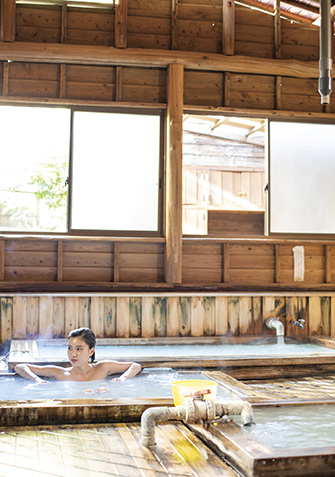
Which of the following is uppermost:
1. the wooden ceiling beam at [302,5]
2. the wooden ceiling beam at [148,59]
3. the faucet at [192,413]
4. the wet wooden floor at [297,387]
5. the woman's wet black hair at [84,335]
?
the wooden ceiling beam at [302,5]

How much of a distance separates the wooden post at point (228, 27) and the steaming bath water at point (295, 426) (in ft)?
14.8

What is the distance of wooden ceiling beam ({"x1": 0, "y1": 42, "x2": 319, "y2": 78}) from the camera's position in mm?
5895

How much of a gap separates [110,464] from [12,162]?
4.54 meters

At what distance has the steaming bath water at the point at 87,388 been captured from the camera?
3.95 metres

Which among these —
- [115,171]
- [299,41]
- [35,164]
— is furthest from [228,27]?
[35,164]

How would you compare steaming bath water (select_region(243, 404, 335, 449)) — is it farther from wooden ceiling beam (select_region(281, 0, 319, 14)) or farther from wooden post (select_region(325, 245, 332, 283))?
wooden ceiling beam (select_region(281, 0, 319, 14))

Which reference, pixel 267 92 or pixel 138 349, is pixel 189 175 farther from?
pixel 138 349

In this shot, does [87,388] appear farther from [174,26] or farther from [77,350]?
[174,26]

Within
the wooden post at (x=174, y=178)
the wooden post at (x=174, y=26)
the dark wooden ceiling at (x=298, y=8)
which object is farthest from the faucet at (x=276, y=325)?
the dark wooden ceiling at (x=298, y=8)

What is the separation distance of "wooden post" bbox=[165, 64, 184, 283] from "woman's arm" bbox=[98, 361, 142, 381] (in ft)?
5.28

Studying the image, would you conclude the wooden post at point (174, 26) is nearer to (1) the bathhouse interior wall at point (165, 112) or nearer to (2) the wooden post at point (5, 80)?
(1) the bathhouse interior wall at point (165, 112)

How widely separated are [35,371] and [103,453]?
218cm

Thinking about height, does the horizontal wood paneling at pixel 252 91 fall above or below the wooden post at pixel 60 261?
above

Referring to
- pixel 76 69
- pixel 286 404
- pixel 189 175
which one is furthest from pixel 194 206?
pixel 286 404
